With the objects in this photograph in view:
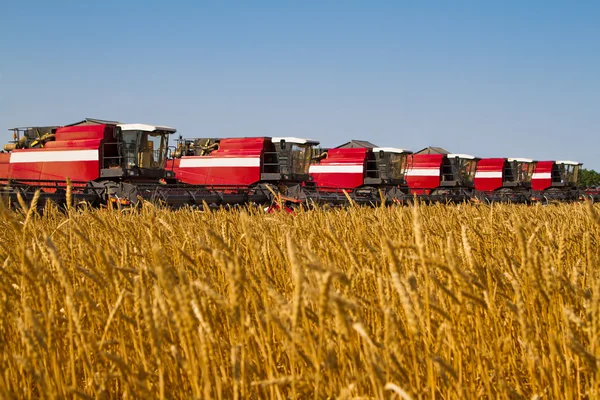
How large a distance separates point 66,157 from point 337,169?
395 inches

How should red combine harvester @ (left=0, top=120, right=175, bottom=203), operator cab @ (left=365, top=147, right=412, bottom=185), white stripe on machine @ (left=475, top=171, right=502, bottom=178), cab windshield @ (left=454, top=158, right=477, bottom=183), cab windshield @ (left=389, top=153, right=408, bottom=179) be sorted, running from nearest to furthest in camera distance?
1. red combine harvester @ (left=0, top=120, right=175, bottom=203)
2. operator cab @ (left=365, top=147, right=412, bottom=185)
3. cab windshield @ (left=389, top=153, right=408, bottom=179)
4. cab windshield @ (left=454, top=158, right=477, bottom=183)
5. white stripe on machine @ (left=475, top=171, right=502, bottom=178)

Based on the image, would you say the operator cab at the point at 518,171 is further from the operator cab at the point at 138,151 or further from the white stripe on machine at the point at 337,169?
the operator cab at the point at 138,151

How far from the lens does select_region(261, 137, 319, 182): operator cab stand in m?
19.9

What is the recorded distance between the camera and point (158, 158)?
679 inches

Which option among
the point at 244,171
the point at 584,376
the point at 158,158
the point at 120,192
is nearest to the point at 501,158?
the point at 244,171

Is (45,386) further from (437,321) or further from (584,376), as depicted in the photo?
(584,376)

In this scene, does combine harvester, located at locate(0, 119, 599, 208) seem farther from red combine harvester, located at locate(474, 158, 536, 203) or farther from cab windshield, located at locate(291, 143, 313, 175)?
red combine harvester, located at locate(474, 158, 536, 203)

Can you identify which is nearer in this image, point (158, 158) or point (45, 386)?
point (45, 386)

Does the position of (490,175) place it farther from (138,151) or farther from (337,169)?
(138,151)

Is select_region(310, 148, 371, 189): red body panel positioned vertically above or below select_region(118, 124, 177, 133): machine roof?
below

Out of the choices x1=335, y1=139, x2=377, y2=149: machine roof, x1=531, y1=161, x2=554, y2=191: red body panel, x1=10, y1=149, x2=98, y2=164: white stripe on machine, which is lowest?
x1=531, y1=161, x2=554, y2=191: red body panel

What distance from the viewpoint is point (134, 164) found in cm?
1656

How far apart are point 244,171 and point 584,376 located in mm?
17941

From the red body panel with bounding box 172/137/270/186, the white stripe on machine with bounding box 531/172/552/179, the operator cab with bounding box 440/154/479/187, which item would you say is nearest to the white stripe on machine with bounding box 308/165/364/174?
the red body panel with bounding box 172/137/270/186
